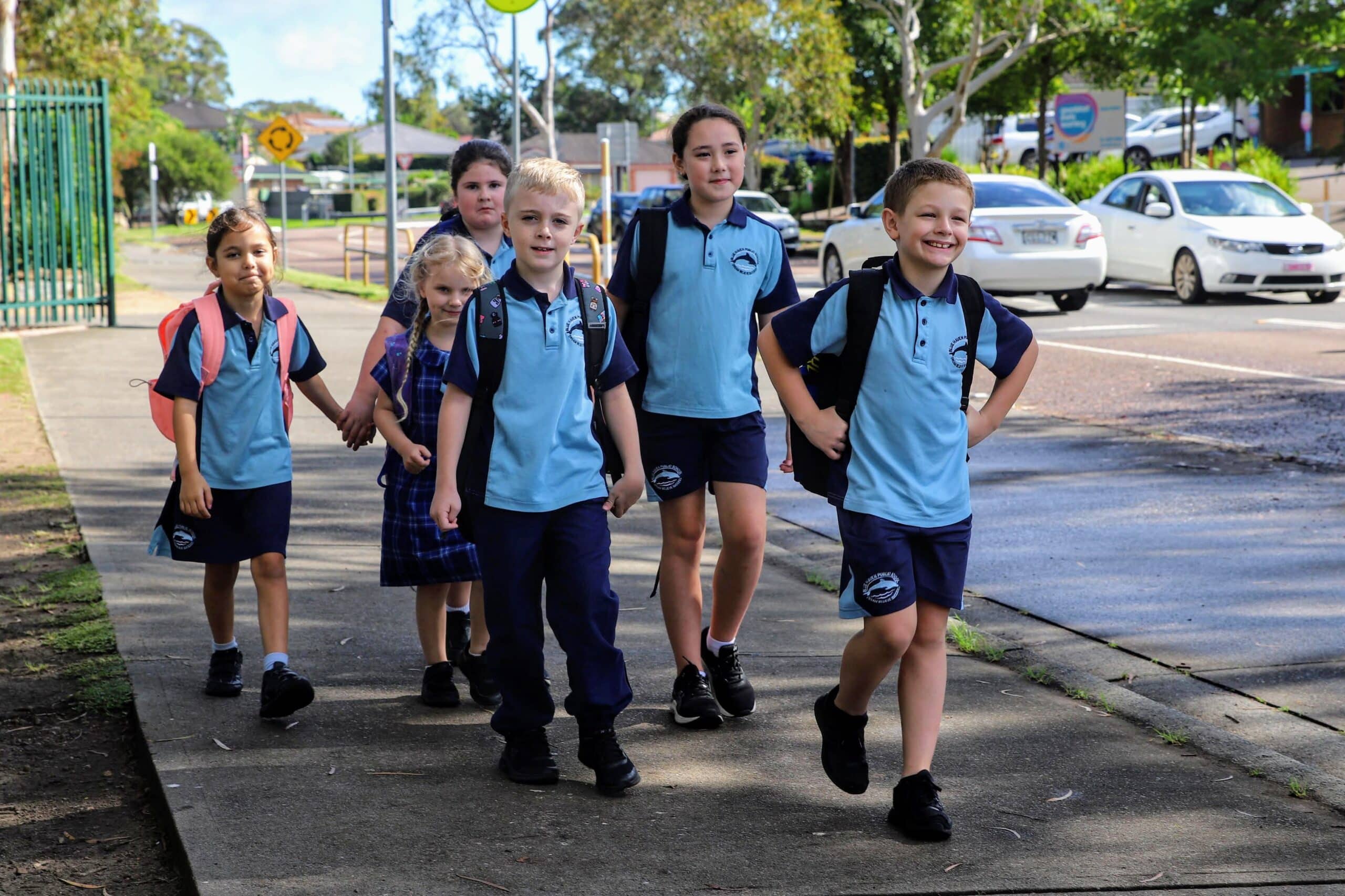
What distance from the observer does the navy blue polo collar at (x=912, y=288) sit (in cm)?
373

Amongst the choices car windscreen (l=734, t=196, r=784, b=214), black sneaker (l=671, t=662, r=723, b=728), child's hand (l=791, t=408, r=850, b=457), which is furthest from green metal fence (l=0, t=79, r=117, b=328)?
car windscreen (l=734, t=196, r=784, b=214)

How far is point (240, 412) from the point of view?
4523 mm

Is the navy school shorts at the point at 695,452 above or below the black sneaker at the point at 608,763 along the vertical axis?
above

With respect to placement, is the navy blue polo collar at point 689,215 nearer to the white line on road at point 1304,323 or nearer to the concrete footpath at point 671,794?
the concrete footpath at point 671,794

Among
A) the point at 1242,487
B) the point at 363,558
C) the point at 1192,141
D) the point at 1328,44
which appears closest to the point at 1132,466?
the point at 1242,487

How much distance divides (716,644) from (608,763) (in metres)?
0.80

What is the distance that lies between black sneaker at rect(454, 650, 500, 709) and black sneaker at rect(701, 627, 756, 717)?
629 millimetres

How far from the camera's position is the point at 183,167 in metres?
70.2

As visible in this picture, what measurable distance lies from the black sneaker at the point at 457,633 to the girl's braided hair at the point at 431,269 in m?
0.81

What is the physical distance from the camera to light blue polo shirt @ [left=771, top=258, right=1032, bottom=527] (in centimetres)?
369

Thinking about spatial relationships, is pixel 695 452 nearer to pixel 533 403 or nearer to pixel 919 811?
pixel 533 403

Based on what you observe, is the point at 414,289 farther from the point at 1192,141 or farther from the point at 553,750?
the point at 1192,141

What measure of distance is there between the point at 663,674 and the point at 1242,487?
165 inches

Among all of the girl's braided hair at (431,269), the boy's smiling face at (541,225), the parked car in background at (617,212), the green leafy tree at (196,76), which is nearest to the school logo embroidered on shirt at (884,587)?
the boy's smiling face at (541,225)
